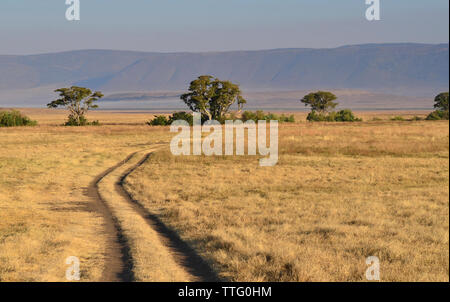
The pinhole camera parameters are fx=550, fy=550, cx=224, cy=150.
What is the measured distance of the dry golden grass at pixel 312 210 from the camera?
503 inches

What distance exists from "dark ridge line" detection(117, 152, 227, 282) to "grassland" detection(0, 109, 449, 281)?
0.28 metres

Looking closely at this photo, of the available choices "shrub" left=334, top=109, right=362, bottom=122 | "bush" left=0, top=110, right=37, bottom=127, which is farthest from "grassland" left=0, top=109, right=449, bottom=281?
"shrub" left=334, top=109, right=362, bottom=122

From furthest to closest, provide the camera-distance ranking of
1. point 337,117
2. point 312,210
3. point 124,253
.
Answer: point 337,117 < point 312,210 < point 124,253

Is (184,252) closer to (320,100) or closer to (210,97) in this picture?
(210,97)

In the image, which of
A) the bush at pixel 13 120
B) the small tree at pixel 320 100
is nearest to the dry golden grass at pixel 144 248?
the bush at pixel 13 120

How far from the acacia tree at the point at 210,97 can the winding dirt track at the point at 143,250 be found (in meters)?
66.8

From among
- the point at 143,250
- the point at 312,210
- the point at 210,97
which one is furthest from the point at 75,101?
the point at 143,250

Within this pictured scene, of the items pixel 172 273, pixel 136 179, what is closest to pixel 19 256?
pixel 172 273

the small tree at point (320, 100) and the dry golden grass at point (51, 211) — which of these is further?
the small tree at point (320, 100)

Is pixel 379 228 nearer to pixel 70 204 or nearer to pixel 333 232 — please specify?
pixel 333 232

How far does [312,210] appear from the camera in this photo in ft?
67.3

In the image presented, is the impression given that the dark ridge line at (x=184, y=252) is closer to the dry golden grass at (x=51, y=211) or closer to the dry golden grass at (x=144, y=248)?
the dry golden grass at (x=144, y=248)

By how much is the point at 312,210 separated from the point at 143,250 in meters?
8.16

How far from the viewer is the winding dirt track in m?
12.3
